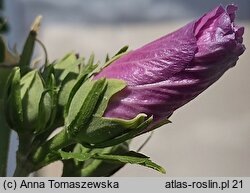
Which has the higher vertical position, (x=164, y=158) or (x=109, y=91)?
(x=109, y=91)

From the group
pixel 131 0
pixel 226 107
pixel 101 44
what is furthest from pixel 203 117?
pixel 131 0

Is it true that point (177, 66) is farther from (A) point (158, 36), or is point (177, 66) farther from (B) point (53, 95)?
(A) point (158, 36)

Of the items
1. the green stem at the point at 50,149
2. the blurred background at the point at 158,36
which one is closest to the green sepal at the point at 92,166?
the green stem at the point at 50,149

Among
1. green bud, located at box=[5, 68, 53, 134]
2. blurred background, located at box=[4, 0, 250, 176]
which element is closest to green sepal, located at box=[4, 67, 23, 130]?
green bud, located at box=[5, 68, 53, 134]

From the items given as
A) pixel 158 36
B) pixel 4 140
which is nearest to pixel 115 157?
pixel 4 140

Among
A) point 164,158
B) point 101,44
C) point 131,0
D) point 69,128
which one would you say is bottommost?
point 164,158

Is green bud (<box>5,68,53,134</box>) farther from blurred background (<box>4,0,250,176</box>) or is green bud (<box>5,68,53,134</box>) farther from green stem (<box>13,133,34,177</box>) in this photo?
blurred background (<box>4,0,250,176</box>)

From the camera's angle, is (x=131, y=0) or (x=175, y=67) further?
(x=131, y=0)

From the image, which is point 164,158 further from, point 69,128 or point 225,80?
point 69,128
